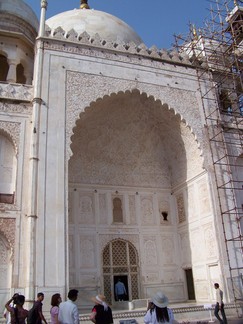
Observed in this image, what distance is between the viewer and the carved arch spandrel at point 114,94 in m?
8.98

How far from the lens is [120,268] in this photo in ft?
32.1

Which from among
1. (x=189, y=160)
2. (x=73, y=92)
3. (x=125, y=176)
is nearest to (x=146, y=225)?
(x=125, y=176)

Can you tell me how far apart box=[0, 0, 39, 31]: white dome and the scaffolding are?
187 inches

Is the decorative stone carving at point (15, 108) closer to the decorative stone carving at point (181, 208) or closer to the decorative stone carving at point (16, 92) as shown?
the decorative stone carving at point (16, 92)

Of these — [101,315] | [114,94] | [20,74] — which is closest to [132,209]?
[114,94]

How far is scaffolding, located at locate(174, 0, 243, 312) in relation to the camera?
29.7 feet

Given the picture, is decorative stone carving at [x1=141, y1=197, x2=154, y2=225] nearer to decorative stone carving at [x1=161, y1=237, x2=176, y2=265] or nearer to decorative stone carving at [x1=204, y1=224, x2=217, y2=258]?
decorative stone carving at [x1=161, y1=237, x2=176, y2=265]

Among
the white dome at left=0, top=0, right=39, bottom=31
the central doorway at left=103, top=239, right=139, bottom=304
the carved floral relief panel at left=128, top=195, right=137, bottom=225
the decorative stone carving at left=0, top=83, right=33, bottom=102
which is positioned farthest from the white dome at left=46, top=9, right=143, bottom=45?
the central doorway at left=103, top=239, right=139, bottom=304

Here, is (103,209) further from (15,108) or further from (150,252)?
(15,108)

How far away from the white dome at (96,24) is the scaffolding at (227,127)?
187 centimetres

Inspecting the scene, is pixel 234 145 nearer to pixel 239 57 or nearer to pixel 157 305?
pixel 239 57

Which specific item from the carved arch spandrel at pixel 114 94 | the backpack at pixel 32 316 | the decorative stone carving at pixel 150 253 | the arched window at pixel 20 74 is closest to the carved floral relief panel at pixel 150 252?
the decorative stone carving at pixel 150 253

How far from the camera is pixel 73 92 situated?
9.16 m

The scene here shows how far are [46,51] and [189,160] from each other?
4.75m
